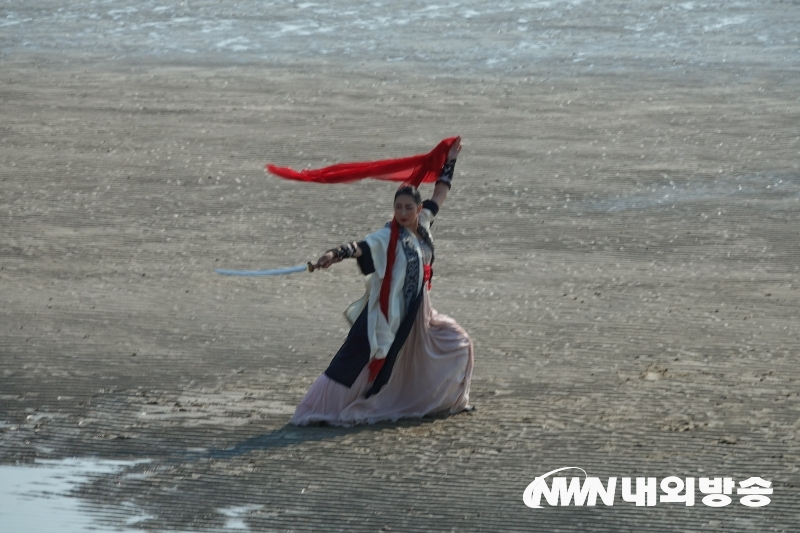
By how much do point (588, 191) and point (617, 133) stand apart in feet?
6.13

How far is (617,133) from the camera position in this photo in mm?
13117

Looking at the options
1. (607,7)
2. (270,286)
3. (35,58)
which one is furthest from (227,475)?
(607,7)

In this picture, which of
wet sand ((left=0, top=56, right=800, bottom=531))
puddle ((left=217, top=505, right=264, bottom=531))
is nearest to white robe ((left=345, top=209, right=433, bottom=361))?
wet sand ((left=0, top=56, right=800, bottom=531))

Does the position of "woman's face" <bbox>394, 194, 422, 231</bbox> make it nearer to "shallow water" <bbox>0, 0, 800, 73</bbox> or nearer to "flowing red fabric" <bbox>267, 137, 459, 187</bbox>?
"flowing red fabric" <bbox>267, 137, 459, 187</bbox>

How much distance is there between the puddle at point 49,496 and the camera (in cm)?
550

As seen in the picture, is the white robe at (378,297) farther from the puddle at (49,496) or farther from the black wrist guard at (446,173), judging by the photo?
the puddle at (49,496)

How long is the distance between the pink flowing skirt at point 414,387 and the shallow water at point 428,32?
30.2ft

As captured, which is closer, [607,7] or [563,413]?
[563,413]

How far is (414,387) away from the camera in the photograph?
21.8 ft

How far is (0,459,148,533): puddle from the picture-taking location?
18.0ft

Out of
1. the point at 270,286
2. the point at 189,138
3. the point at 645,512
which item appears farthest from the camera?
the point at 189,138

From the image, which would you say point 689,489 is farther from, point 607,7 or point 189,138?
point 607,7

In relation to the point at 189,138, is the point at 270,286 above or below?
below

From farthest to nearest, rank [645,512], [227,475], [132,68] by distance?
[132,68] → [227,475] → [645,512]
